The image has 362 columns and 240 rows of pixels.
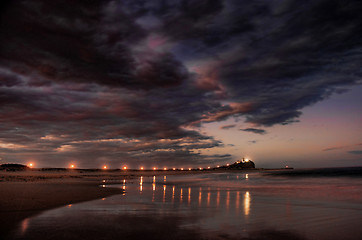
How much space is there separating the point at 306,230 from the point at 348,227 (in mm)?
2602

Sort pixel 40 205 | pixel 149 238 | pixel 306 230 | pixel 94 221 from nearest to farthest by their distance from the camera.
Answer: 1. pixel 149 238
2. pixel 306 230
3. pixel 94 221
4. pixel 40 205

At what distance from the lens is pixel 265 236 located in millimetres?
10891

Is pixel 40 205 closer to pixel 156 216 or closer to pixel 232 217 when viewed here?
pixel 156 216

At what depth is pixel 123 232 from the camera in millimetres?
11227

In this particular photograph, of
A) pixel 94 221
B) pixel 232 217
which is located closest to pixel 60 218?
pixel 94 221

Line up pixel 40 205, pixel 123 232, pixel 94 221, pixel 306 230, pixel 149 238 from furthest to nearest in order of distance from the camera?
pixel 40 205 < pixel 94 221 < pixel 306 230 < pixel 123 232 < pixel 149 238

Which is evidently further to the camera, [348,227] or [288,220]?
[288,220]

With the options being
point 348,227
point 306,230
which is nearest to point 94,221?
point 306,230

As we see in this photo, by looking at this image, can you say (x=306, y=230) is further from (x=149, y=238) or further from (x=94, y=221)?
(x=94, y=221)

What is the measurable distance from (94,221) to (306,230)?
10.7m

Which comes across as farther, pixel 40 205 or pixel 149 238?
pixel 40 205

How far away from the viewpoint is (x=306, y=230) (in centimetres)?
1215

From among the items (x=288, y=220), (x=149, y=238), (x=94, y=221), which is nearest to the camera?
(x=149, y=238)

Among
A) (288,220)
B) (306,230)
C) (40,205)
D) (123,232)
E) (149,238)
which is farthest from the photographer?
(40,205)
